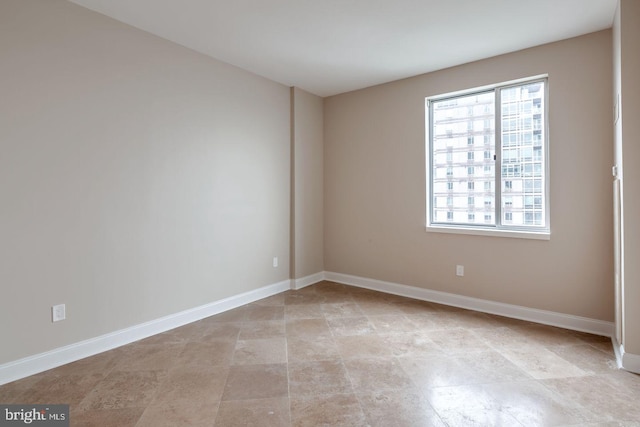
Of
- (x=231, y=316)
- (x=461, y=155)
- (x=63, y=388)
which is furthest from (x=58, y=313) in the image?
(x=461, y=155)

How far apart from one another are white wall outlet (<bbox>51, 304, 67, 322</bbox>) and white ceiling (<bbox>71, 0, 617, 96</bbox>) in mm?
2330

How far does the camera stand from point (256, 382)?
7.52ft

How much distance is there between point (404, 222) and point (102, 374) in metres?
3.43

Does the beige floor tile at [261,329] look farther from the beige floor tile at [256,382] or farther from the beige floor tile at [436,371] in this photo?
the beige floor tile at [436,371]

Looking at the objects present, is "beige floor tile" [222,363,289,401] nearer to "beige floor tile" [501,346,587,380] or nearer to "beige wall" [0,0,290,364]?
"beige wall" [0,0,290,364]

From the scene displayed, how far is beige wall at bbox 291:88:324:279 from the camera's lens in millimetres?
4613

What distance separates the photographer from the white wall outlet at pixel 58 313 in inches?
98.8

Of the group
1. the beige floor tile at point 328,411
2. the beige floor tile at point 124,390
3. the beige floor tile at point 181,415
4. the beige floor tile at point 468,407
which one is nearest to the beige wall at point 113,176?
the beige floor tile at point 124,390

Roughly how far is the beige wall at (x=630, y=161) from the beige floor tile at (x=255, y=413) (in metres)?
2.49

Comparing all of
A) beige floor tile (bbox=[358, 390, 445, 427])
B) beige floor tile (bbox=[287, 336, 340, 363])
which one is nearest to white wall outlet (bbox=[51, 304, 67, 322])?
beige floor tile (bbox=[287, 336, 340, 363])

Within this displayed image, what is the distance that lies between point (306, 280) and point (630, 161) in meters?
3.65

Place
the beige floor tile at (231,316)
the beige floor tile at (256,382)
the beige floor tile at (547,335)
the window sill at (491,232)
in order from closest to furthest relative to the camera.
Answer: the beige floor tile at (256,382) → the beige floor tile at (547,335) → the window sill at (491,232) → the beige floor tile at (231,316)

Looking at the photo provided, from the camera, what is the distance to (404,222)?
4.34 metres

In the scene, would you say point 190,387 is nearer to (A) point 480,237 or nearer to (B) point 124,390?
Answer: (B) point 124,390
